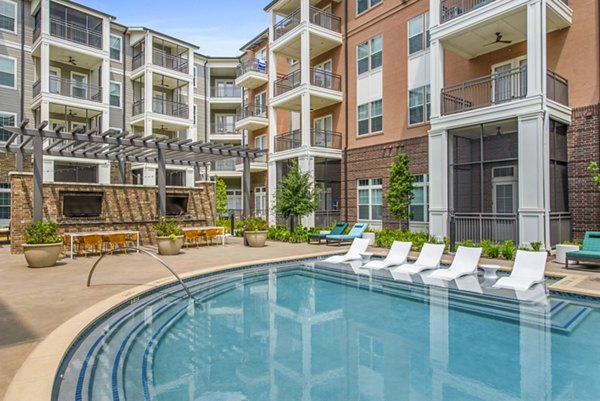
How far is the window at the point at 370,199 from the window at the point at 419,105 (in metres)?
3.18

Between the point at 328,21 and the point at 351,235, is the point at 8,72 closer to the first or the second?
the point at 328,21

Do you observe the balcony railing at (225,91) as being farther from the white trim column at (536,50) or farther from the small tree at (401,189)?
the white trim column at (536,50)

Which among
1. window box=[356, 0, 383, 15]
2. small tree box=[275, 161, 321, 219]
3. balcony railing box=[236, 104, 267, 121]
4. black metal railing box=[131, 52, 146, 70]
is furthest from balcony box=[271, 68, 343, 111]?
black metal railing box=[131, 52, 146, 70]

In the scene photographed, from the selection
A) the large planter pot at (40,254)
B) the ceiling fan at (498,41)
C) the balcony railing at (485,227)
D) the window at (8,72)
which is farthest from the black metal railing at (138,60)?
the balcony railing at (485,227)

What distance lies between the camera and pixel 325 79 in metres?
21.0

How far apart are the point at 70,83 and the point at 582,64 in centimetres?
2438

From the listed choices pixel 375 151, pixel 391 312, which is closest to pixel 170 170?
pixel 375 151

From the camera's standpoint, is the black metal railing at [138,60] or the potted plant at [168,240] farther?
the black metal railing at [138,60]

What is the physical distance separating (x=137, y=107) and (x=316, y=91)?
513 inches

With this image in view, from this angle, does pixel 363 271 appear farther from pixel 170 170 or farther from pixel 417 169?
pixel 170 170

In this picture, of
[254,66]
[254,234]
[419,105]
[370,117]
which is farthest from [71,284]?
[254,66]

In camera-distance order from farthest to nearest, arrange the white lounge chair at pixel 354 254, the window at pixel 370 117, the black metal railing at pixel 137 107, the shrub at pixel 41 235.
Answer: the black metal railing at pixel 137 107, the window at pixel 370 117, the white lounge chair at pixel 354 254, the shrub at pixel 41 235

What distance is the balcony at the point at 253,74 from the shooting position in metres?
26.0

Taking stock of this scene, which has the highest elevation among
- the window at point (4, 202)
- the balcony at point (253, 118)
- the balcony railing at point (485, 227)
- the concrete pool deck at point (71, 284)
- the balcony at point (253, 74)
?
the balcony at point (253, 74)
